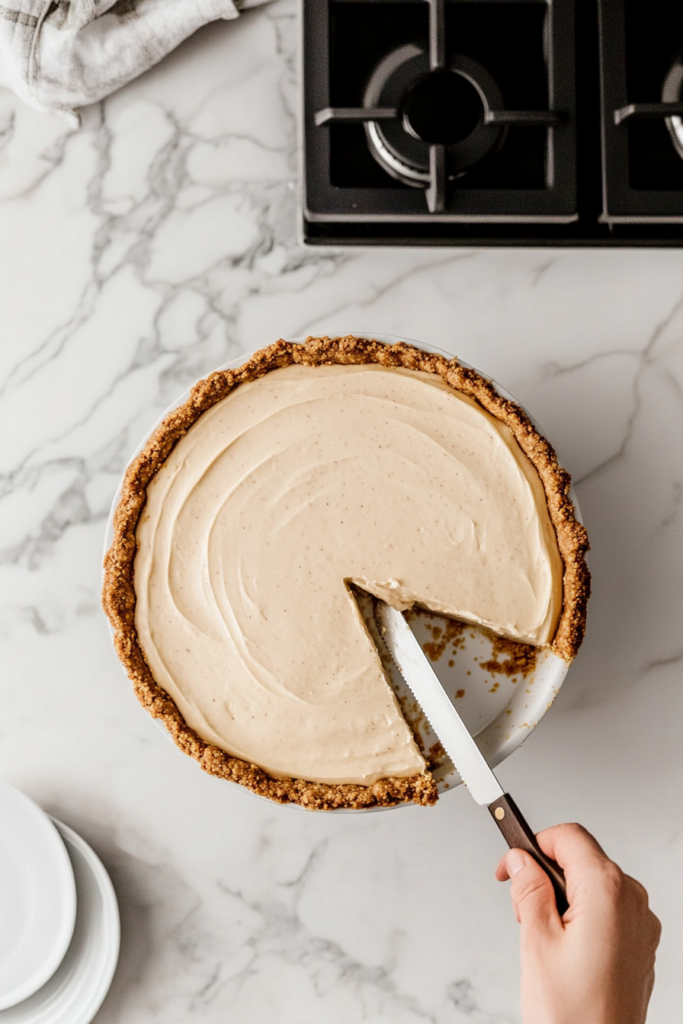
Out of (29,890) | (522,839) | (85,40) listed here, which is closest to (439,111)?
(85,40)

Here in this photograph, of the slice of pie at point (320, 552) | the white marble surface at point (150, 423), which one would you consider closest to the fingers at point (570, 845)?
the slice of pie at point (320, 552)

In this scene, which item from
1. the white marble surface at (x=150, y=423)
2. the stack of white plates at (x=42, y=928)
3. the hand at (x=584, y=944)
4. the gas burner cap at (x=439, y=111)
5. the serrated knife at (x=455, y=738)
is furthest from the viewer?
the white marble surface at (x=150, y=423)

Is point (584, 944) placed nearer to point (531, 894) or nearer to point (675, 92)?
point (531, 894)

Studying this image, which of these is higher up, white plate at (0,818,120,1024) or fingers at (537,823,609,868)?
fingers at (537,823,609,868)

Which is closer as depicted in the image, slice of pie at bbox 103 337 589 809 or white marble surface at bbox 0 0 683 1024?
slice of pie at bbox 103 337 589 809

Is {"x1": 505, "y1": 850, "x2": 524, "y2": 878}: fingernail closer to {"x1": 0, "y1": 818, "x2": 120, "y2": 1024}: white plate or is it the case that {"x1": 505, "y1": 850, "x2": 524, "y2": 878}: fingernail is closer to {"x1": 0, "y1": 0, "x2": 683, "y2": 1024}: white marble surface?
{"x1": 0, "y1": 0, "x2": 683, "y2": 1024}: white marble surface

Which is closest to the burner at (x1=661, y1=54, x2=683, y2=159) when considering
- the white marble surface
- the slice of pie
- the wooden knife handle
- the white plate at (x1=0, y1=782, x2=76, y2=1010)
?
the white marble surface

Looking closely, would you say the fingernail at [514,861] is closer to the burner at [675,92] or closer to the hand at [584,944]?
the hand at [584,944]
